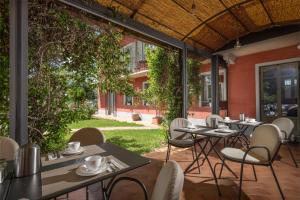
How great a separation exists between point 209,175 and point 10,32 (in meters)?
3.28

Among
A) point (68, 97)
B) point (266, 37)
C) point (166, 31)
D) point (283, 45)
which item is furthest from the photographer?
point (283, 45)

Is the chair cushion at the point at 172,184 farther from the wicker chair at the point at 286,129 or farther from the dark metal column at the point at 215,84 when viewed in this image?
the dark metal column at the point at 215,84

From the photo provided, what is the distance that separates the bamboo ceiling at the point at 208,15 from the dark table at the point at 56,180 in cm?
257

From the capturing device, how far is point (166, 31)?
4.43 meters

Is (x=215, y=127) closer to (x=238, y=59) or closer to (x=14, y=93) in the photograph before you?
(x=14, y=93)

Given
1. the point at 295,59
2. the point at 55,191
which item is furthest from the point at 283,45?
the point at 55,191

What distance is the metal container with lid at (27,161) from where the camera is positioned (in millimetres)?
1267

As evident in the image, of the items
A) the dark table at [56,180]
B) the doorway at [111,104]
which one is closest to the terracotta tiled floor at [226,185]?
the dark table at [56,180]

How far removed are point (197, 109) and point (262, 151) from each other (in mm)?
5466

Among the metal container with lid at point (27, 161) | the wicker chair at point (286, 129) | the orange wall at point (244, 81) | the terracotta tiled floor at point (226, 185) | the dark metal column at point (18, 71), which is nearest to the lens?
the metal container with lid at point (27, 161)

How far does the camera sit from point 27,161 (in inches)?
50.8

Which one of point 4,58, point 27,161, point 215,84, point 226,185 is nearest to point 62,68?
point 4,58

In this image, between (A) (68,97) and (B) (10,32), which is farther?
(A) (68,97)

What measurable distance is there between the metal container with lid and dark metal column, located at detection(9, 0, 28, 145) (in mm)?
1066
